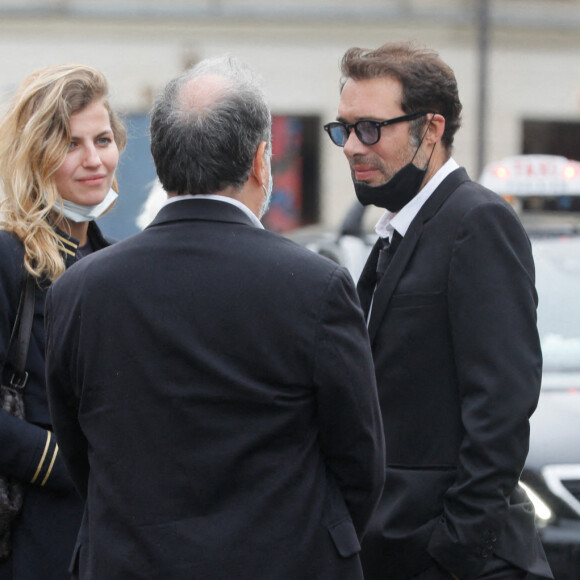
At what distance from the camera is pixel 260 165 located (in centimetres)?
213

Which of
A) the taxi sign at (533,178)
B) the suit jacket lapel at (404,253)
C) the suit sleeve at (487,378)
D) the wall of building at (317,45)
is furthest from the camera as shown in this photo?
the wall of building at (317,45)

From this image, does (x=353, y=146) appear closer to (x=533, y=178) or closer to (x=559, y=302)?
(x=559, y=302)

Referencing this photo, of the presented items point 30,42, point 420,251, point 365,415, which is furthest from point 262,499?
point 30,42

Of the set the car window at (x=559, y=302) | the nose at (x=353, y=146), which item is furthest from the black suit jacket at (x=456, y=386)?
the car window at (x=559, y=302)

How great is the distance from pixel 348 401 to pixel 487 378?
0.44 meters

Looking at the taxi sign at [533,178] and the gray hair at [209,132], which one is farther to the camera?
the taxi sign at [533,178]

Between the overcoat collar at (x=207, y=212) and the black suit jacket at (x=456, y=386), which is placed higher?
the overcoat collar at (x=207, y=212)

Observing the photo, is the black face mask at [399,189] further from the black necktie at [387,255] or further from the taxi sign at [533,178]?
the taxi sign at [533,178]

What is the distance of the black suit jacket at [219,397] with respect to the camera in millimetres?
1979

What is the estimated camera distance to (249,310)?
6.50ft

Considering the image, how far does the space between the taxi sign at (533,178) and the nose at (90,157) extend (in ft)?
8.97

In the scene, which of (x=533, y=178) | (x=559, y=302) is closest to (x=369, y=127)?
(x=559, y=302)

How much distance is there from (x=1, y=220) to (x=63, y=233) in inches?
6.4

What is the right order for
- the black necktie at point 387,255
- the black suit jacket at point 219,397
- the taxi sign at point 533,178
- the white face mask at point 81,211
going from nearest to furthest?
the black suit jacket at point 219,397
the black necktie at point 387,255
the white face mask at point 81,211
the taxi sign at point 533,178
